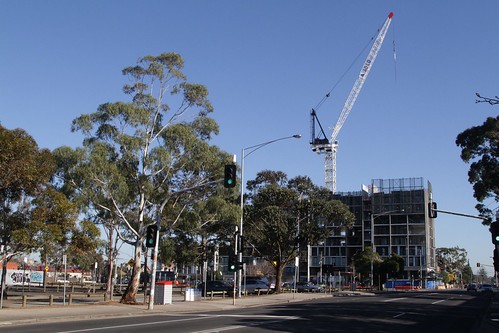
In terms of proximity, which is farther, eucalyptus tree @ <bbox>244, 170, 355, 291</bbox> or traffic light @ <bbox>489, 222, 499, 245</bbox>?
eucalyptus tree @ <bbox>244, 170, 355, 291</bbox>

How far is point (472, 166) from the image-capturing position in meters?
43.8

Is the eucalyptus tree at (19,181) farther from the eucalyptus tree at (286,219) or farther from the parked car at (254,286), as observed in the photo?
the parked car at (254,286)

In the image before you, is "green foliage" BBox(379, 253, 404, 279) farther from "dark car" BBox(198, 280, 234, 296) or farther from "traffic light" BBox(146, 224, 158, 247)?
"traffic light" BBox(146, 224, 158, 247)

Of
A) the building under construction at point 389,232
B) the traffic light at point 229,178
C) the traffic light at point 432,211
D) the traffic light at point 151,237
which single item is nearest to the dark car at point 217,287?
the traffic light at point 432,211

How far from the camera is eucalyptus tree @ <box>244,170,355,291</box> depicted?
58.6 meters

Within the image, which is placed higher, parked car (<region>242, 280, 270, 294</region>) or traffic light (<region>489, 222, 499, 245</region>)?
traffic light (<region>489, 222, 499, 245</region>)

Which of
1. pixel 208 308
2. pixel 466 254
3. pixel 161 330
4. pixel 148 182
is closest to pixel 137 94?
pixel 148 182

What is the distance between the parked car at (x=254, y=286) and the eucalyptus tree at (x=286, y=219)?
1.96m

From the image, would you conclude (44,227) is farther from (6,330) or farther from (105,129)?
(6,330)

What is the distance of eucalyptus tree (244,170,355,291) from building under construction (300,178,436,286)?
272 feet

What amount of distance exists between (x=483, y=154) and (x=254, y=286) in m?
29.9

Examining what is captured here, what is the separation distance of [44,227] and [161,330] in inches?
520

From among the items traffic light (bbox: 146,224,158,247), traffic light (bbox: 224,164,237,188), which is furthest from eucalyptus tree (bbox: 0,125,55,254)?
traffic light (bbox: 224,164,237,188)

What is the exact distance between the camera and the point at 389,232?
147000mm
